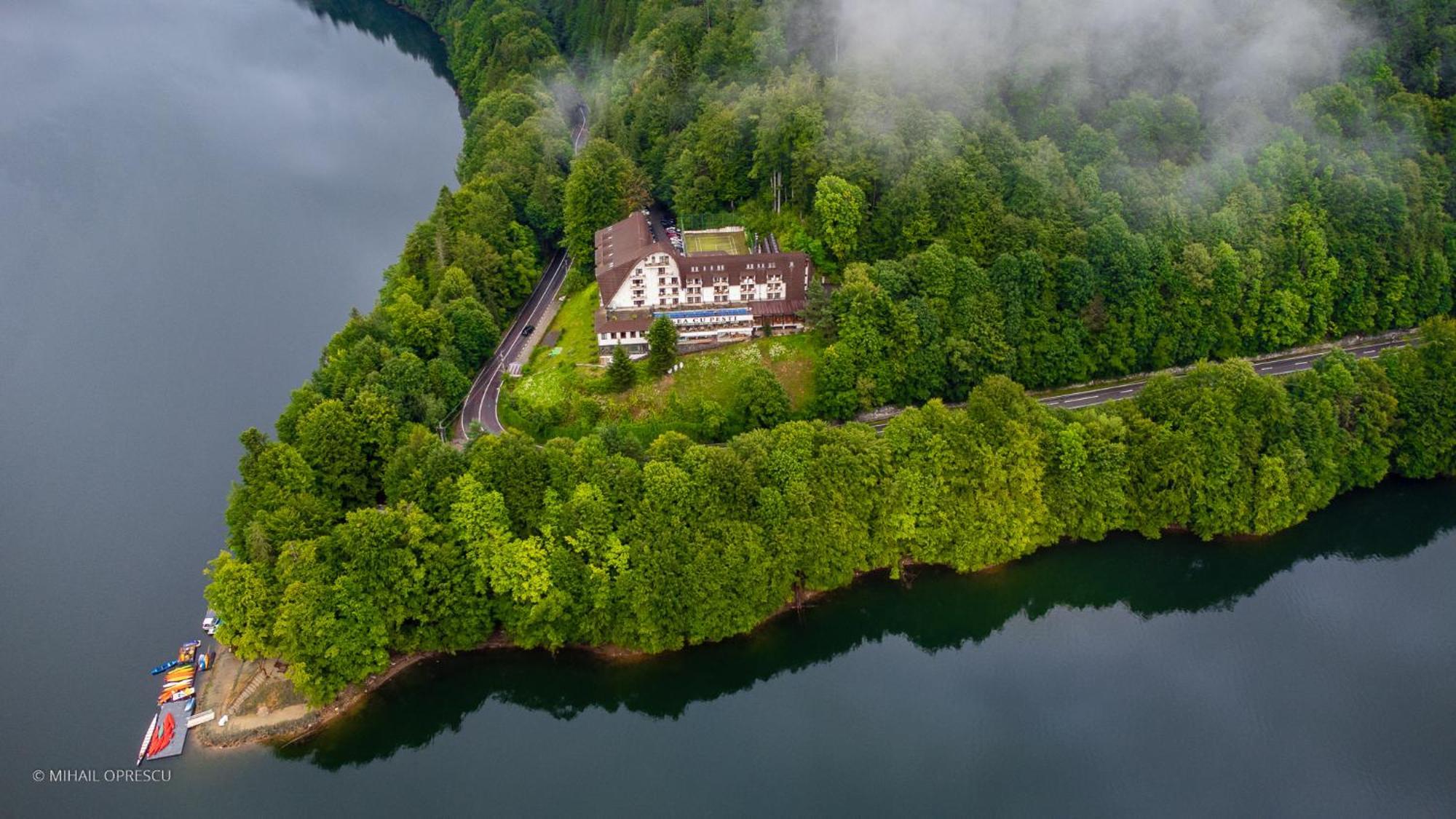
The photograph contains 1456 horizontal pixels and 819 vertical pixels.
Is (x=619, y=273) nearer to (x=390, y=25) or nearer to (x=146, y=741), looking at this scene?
(x=146, y=741)

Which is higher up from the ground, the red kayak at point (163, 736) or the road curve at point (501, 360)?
the road curve at point (501, 360)

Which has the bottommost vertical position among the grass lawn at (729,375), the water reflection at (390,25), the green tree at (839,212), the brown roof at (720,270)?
the grass lawn at (729,375)

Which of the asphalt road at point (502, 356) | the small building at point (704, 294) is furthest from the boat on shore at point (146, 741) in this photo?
the small building at point (704, 294)

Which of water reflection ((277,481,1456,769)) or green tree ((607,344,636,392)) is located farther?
green tree ((607,344,636,392))

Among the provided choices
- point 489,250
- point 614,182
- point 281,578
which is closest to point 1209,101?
point 614,182

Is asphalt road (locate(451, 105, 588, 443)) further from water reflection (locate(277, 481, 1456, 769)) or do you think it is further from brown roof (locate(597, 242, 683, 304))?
water reflection (locate(277, 481, 1456, 769))

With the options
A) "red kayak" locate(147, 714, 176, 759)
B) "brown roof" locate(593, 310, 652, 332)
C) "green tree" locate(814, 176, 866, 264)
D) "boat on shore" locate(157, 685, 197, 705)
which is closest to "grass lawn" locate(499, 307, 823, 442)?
"brown roof" locate(593, 310, 652, 332)

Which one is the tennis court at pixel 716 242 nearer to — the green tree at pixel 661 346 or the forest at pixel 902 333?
the forest at pixel 902 333
